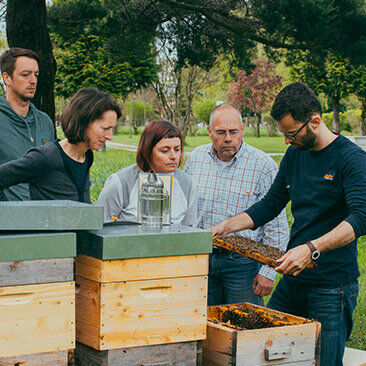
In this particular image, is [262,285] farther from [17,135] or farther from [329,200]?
[17,135]

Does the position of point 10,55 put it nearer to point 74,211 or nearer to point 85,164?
point 85,164

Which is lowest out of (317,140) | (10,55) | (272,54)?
(317,140)

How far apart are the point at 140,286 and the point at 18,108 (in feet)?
7.58

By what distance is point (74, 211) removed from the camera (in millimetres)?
2482

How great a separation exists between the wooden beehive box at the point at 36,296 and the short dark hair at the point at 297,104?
1551 mm

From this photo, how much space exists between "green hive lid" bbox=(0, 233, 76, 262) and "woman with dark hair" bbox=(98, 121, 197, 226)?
1.01 meters

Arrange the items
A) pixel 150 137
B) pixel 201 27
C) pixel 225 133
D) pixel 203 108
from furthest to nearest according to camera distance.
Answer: pixel 203 108 < pixel 201 27 < pixel 225 133 < pixel 150 137

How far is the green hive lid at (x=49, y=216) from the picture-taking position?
237cm

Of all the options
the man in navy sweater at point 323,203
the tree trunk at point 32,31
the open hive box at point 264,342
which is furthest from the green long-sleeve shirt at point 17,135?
the tree trunk at point 32,31

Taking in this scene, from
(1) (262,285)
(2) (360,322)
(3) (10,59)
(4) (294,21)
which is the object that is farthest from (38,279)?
(4) (294,21)

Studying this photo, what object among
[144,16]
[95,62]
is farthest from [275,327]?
[95,62]

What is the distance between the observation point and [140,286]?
2623 mm

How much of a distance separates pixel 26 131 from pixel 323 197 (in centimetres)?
238

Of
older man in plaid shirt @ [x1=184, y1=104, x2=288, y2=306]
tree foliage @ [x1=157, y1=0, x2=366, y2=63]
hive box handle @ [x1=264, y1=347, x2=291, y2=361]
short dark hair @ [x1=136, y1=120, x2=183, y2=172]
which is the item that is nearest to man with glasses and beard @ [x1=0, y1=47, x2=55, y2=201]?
short dark hair @ [x1=136, y1=120, x2=183, y2=172]
